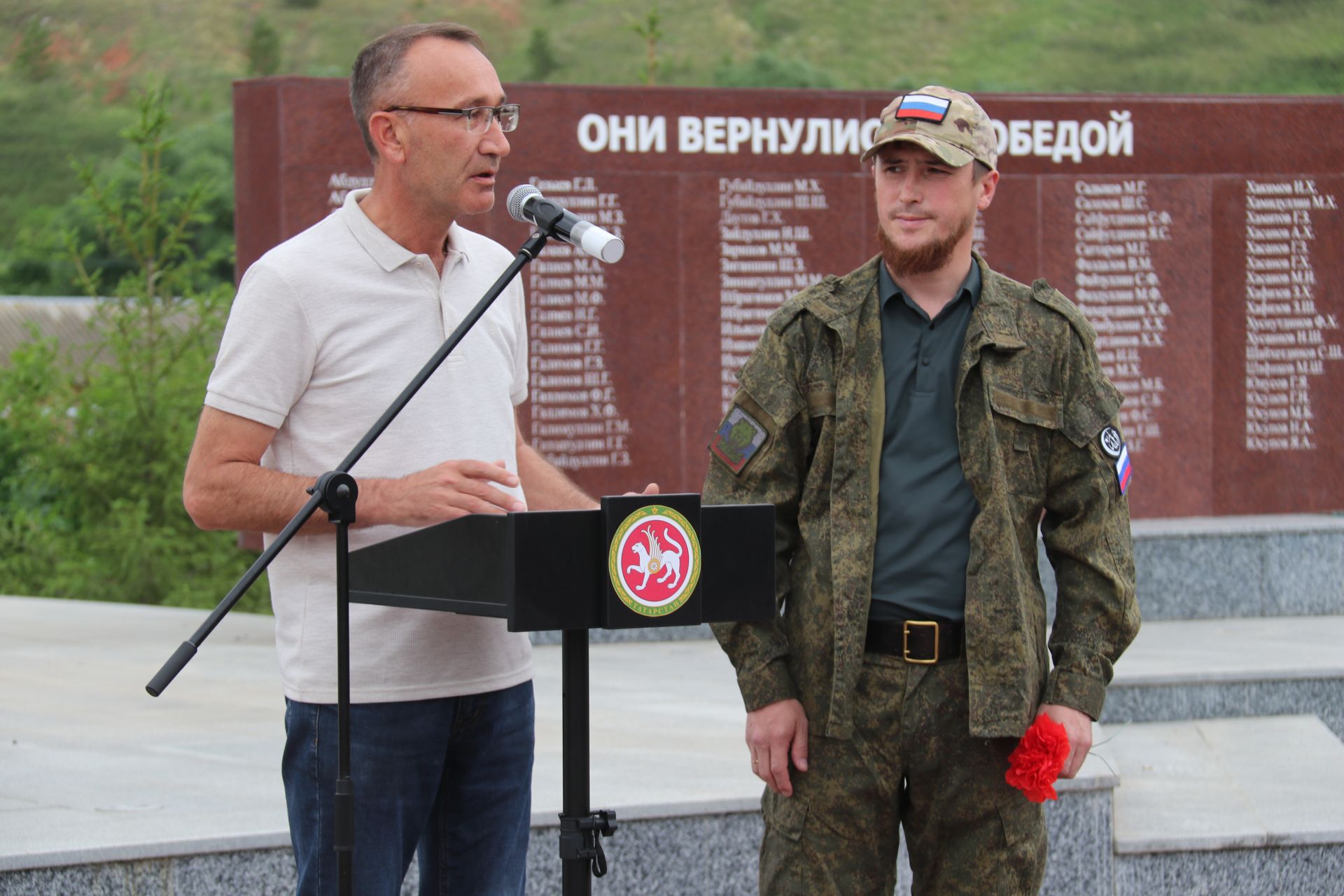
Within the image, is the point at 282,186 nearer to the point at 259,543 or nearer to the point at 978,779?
the point at 259,543

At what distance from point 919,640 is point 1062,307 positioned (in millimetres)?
548

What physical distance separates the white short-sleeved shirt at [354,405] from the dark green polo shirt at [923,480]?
0.57 meters

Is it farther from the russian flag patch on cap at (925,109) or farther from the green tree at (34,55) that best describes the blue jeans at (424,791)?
the green tree at (34,55)

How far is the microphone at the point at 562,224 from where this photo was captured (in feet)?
6.03

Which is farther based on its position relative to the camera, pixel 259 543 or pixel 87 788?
pixel 259 543

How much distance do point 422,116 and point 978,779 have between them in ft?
4.05

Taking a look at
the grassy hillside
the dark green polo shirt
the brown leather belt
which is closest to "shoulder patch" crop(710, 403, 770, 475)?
the dark green polo shirt

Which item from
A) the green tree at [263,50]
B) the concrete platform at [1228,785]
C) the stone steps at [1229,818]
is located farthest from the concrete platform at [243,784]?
the green tree at [263,50]

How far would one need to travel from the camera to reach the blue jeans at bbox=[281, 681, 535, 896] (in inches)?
82.1

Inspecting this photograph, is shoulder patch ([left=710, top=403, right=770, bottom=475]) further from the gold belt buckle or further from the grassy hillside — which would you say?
the grassy hillside

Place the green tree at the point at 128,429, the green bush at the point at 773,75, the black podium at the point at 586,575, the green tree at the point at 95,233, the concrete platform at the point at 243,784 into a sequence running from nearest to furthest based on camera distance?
the black podium at the point at 586,575 → the concrete platform at the point at 243,784 → the green tree at the point at 128,429 → the green tree at the point at 95,233 → the green bush at the point at 773,75

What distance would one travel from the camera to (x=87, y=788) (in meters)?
3.54

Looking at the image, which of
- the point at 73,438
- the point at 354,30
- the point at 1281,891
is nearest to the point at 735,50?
the point at 354,30

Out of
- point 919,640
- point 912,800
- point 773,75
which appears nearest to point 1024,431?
point 919,640
